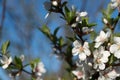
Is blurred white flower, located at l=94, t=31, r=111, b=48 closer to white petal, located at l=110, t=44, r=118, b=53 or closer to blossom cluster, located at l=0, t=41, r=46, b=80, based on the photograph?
white petal, located at l=110, t=44, r=118, b=53

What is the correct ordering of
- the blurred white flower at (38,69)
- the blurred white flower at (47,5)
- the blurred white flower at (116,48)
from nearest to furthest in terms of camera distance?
the blurred white flower at (116,48), the blurred white flower at (47,5), the blurred white flower at (38,69)

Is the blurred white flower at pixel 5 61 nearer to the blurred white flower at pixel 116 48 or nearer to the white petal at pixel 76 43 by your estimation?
the white petal at pixel 76 43

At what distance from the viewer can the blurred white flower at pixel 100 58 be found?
1173 millimetres

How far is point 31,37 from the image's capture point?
4.74m

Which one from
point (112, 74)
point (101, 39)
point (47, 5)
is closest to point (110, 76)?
point (112, 74)

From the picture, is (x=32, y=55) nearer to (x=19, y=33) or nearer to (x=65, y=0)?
(x=19, y=33)

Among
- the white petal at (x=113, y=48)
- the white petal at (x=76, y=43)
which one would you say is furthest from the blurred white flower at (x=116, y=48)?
the white petal at (x=76, y=43)

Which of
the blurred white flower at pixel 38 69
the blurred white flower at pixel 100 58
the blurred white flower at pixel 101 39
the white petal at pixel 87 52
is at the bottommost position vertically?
the blurred white flower at pixel 100 58

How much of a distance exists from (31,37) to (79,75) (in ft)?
11.3

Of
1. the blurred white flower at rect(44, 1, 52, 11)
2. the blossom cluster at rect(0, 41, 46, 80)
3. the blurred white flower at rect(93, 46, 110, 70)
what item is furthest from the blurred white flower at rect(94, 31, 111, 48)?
the blossom cluster at rect(0, 41, 46, 80)

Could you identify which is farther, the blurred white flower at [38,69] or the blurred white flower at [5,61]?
the blurred white flower at [38,69]

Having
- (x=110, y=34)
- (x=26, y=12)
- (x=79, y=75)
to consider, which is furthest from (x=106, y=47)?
(x=26, y=12)

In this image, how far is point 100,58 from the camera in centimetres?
118

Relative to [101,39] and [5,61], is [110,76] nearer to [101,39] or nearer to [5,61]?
[101,39]
